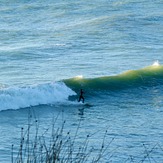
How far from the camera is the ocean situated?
89.2 feet

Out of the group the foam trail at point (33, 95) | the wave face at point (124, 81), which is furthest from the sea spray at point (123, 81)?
the foam trail at point (33, 95)

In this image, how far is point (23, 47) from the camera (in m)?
47.0

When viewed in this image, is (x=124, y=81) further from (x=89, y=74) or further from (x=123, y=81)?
(x=89, y=74)

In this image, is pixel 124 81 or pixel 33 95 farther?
pixel 124 81

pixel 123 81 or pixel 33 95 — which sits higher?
pixel 123 81

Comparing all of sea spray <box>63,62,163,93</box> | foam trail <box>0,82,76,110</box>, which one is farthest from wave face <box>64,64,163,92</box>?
foam trail <box>0,82,76,110</box>

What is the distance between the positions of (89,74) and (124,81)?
2004mm

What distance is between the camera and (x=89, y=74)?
39188 millimetres

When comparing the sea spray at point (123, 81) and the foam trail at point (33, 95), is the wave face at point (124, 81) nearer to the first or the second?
the sea spray at point (123, 81)

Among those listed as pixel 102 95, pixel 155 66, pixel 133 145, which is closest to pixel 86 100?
pixel 102 95

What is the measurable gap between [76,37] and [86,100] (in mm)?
15693

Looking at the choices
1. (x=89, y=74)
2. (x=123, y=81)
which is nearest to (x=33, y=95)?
(x=89, y=74)

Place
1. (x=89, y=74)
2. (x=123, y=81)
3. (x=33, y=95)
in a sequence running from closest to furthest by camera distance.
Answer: (x=33, y=95), (x=123, y=81), (x=89, y=74)

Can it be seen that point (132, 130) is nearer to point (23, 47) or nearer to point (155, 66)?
point (155, 66)
